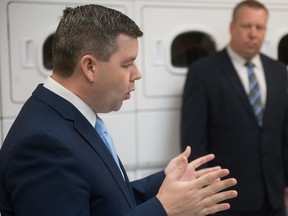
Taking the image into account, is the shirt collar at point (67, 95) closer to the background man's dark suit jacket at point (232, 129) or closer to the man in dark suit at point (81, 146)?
the man in dark suit at point (81, 146)

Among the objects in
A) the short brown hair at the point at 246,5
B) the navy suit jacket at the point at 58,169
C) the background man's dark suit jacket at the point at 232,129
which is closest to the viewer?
the navy suit jacket at the point at 58,169

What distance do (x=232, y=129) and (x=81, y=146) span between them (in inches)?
56.6

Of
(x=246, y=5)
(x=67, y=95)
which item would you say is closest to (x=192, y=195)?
(x=67, y=95)

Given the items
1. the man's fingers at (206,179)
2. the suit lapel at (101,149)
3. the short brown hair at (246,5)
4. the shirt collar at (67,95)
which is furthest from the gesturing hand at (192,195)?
the short brown hair at (246,5)

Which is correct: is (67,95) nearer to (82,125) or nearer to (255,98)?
(82,125)

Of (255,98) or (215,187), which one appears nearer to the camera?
(215,187)

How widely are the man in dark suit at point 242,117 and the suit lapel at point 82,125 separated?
122cm

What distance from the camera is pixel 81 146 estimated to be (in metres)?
1.12

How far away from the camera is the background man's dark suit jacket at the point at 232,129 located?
2.39 m

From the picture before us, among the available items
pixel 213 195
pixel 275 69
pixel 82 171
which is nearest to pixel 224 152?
pixel 275 69

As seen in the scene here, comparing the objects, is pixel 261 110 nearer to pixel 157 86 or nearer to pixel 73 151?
pixel 157 86

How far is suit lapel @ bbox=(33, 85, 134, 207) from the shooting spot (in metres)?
1.16

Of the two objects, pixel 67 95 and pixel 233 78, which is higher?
pixel 67 95

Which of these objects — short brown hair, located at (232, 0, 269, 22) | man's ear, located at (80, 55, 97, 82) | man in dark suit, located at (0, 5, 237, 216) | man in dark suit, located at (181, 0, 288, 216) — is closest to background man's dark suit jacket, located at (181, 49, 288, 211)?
man in dark suit, located at (181, 0, 288, 216)
